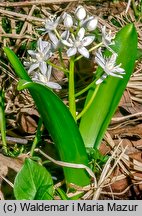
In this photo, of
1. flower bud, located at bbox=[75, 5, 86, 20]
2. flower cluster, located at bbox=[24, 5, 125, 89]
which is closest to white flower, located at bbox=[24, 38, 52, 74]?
flower cluster, located at bbox=[24, 5, 125, 89]

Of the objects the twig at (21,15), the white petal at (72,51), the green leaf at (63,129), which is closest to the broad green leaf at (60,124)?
the green leaf at (63,129)

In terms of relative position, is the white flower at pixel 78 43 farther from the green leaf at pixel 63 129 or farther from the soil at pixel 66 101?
the soil at pixel 66 101

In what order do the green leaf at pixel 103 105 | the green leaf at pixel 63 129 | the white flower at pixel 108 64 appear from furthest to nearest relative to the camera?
the green leaf at pixel 103 105
the white flower at pixel 108 64
the green leaf at pixel 63 129

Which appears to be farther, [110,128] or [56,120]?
[110,128]

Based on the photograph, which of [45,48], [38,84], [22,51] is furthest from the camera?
[22,51]

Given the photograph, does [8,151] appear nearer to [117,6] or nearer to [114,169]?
[114,169]

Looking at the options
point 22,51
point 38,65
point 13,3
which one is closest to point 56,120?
point 38,65

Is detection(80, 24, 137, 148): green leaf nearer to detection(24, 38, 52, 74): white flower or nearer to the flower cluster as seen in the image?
the flower cluster

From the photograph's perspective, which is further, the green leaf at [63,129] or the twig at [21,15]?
the twig at [21,15]
